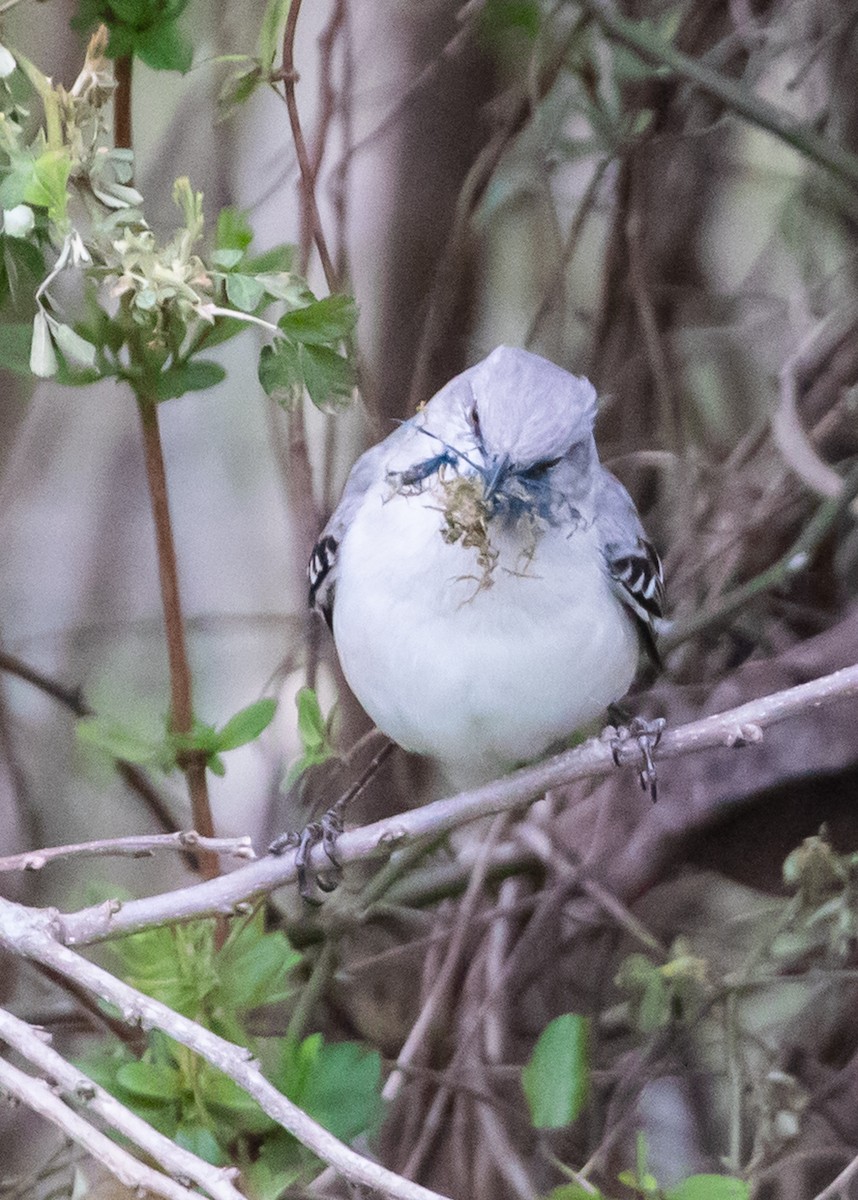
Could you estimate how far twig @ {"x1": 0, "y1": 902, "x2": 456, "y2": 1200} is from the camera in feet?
3.36

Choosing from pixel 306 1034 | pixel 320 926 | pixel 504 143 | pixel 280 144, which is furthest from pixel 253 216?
pixel 306 1034

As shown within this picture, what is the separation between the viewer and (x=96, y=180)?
4.33ft

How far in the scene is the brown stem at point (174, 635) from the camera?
1.65 metres

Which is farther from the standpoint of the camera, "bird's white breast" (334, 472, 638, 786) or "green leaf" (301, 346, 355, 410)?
"bird's white breast" (334, 472, 638, 786)

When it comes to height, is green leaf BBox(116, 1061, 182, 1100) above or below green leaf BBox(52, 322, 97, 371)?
below

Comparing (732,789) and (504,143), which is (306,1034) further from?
(504,143)

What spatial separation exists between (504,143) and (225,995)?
5.13 feet

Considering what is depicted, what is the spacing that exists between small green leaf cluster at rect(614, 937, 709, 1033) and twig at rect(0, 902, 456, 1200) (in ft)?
3.55

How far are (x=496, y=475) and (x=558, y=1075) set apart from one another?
0.83m

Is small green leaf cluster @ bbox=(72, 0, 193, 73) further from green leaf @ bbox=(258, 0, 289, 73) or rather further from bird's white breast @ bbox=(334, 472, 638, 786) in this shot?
bird's white breast @ bbox=(334, 472, 638, 786)

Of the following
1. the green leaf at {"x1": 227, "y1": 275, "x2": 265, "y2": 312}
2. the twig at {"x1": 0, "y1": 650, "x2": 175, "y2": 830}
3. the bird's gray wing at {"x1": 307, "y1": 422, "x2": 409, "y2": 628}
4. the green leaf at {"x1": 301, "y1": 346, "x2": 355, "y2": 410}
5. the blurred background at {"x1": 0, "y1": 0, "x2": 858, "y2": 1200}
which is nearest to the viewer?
the green leaf at {"x1": 227, "y1": 275, "x2": 265, "y2": 312}

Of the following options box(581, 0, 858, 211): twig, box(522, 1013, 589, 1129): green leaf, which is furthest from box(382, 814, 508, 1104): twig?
box(581, 0, 858, 211): twig

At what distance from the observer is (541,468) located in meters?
1.50

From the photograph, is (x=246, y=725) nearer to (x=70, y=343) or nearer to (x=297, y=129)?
(x=70, y=343)
